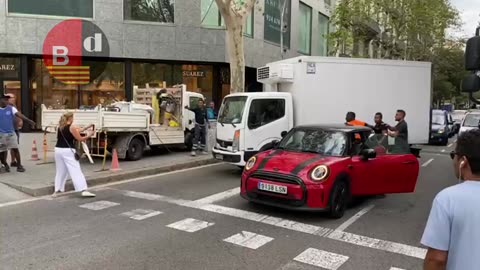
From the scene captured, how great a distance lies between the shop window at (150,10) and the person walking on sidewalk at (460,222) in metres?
21.0

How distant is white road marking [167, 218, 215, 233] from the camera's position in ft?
21.3

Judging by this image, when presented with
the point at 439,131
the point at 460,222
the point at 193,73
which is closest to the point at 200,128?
the point at 193,73

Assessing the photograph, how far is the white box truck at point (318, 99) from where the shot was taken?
444 inches

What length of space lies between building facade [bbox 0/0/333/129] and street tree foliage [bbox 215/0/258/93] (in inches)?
148

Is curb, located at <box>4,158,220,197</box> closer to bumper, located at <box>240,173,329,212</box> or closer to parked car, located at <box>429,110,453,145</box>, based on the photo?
bumper, located at <box>240,173,329,212</box>

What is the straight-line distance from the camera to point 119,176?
34.5ft

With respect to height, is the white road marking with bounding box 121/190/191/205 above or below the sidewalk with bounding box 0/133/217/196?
below

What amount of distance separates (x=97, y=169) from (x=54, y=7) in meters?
11.9

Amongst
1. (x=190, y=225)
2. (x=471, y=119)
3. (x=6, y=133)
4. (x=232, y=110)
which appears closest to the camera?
(x=190, y=225)

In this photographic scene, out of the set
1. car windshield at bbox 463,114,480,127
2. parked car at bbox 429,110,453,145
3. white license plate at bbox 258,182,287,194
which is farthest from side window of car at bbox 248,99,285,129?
parked car at bbox 429,110,453,145

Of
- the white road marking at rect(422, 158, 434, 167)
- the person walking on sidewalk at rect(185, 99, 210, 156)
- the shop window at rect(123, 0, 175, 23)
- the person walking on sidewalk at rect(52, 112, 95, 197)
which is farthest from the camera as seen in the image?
the shop window at rect(123, 0, 175, 23)

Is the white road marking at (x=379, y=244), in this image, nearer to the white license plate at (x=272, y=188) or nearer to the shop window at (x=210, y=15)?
the white license plate at (x=272, y=188)

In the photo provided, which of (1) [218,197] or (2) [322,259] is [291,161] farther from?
(2) [322,259]

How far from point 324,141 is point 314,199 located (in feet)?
4.83
